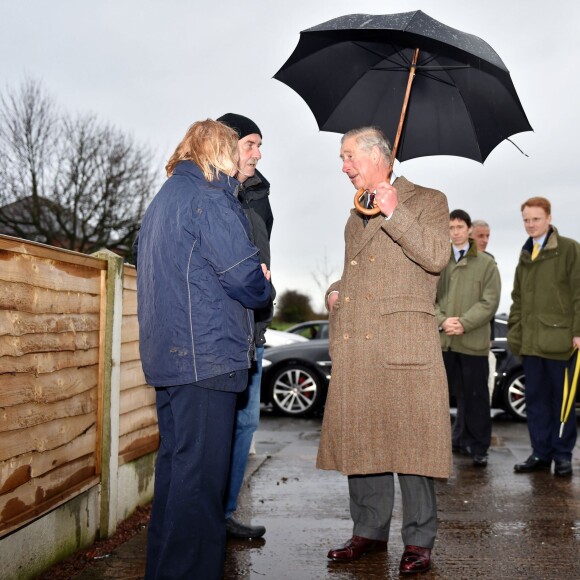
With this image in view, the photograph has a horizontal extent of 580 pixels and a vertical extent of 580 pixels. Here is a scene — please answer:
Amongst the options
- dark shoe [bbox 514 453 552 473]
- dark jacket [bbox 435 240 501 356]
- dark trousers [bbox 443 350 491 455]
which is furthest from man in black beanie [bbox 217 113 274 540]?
dark trousers [bbox 443 350 491 455]

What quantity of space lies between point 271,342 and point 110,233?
925 inches

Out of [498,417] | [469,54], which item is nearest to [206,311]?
[469,54]

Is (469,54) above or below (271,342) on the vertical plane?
above

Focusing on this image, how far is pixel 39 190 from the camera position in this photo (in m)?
36.2

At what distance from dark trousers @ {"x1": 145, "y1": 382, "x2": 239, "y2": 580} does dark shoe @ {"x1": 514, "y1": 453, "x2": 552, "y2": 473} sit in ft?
14.5

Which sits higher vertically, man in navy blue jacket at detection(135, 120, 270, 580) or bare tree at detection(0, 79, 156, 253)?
bare tree at detection(0, 79, 156, 253)

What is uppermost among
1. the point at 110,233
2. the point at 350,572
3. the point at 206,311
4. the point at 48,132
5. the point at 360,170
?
the point at 48,132

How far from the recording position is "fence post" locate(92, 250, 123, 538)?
4.85 metres

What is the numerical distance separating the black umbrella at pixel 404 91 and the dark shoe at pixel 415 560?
7.00 ft

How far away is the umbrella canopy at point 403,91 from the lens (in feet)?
16.1

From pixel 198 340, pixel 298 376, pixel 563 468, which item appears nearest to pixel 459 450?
pixel 563 468

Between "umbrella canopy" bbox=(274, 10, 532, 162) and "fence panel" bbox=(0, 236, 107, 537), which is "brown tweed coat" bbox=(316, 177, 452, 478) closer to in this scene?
"umbrella canopy" bbox=(274, 10, 532, 162)

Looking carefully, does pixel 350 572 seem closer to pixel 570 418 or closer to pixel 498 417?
pixel 570 418

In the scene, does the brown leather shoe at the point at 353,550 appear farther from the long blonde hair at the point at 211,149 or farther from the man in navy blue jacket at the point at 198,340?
the long blonde hair at the point at 211,149
